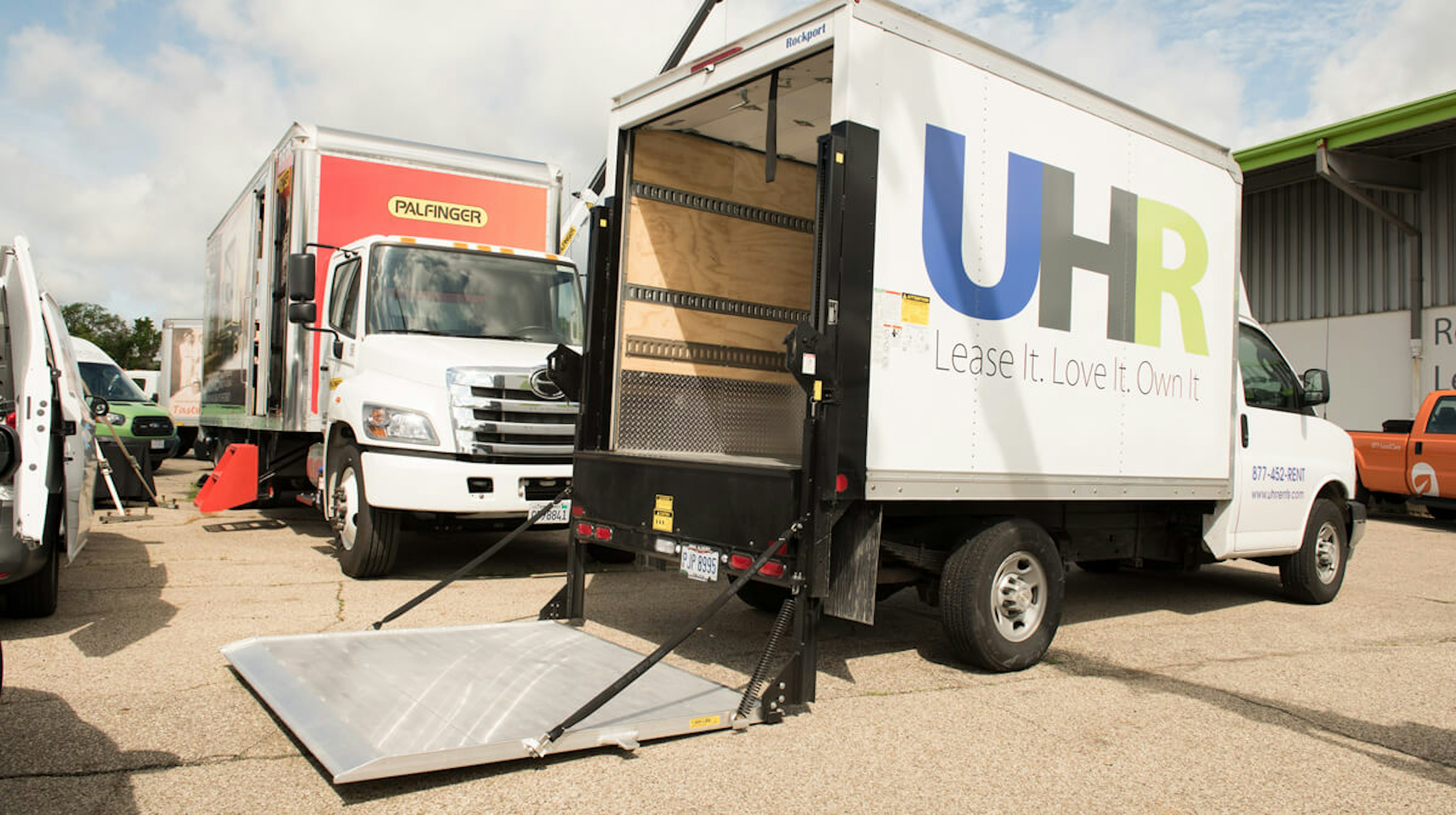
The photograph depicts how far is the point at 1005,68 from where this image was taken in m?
5.27

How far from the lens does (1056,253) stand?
18.1 feet

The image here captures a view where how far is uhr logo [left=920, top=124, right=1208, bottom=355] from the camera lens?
4934mm

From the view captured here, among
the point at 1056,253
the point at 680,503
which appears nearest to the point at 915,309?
the point at 1056,253

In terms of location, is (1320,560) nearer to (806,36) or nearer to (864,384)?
(864,384)

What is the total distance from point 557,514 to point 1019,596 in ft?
10.7

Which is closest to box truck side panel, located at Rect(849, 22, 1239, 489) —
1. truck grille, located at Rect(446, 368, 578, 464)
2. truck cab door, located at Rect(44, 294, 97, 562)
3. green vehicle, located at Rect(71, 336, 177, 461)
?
truck grille, located at Rect(446, 368, 578, 464)

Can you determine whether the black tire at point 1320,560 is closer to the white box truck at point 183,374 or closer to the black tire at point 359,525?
the black tire at point 359,525

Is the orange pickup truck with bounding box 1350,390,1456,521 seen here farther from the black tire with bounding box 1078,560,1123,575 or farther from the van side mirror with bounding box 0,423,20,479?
the van side mirror with bounding box 0,423,20,479

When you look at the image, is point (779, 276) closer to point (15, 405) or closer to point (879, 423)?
point (879, 423)

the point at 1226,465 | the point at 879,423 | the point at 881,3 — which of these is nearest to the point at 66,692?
the point at 879,423

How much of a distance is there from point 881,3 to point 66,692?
4.78 meters

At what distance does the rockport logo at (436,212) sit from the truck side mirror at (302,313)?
55.9 inches

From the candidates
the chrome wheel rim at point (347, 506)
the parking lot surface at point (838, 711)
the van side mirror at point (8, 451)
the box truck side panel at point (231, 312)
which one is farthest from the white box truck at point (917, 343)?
the box truck side panel at point (231, 312)

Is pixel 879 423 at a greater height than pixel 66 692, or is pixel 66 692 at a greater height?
pixel 879 423
